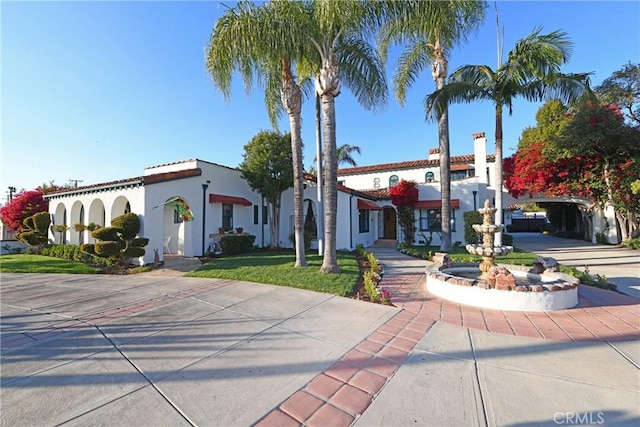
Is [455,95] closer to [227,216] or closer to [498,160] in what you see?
[498,160]

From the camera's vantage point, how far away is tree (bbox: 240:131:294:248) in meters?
17.1

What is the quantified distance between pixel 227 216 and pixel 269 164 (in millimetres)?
4207

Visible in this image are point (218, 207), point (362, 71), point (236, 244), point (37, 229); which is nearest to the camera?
point (362, 71)

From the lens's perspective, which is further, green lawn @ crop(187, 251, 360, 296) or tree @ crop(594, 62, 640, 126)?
tree @ crop(594, 62, 640, 126)

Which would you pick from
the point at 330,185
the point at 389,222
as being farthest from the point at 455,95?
the point at 389,222

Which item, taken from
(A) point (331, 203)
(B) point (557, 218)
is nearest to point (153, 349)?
(A) point (331, 203)

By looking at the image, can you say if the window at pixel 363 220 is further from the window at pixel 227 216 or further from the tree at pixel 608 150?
the tree at pixel 608 150

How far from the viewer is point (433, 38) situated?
14266 mm

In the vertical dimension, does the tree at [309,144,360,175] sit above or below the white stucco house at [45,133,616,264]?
above

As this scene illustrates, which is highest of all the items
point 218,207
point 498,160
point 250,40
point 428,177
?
point 250,40

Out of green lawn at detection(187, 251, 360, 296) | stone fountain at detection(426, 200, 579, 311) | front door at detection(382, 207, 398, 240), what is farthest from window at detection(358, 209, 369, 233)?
Answer: stone fountain at detection(426, 200, 579, 311)

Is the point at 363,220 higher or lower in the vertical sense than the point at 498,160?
lower

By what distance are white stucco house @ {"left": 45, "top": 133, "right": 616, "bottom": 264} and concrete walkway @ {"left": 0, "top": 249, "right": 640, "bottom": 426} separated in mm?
7272

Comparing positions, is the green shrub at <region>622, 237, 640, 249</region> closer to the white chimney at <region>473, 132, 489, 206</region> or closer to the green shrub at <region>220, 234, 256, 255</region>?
the white chimney at <region>473, 132, 489, 206</region>
